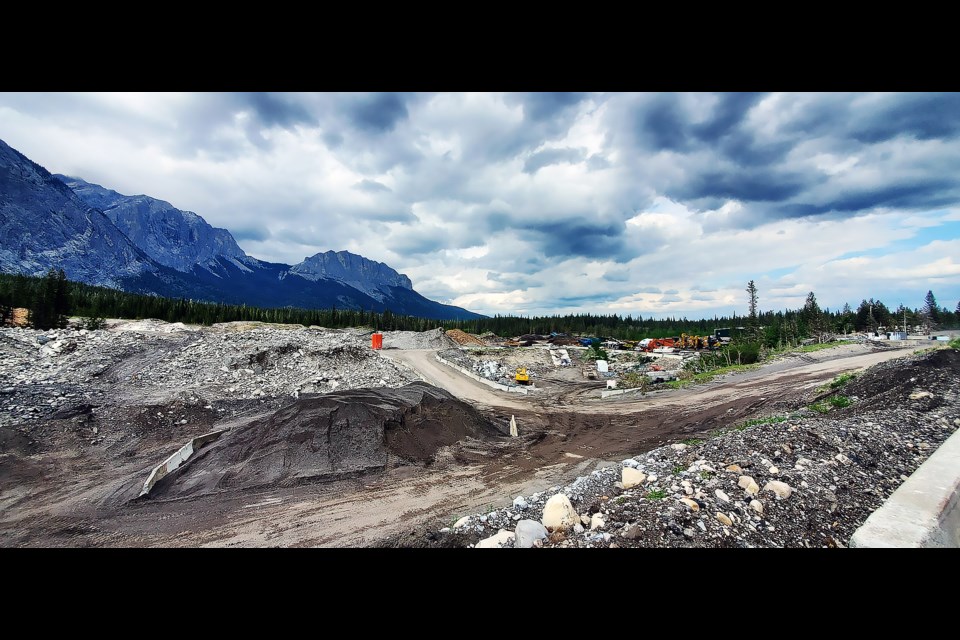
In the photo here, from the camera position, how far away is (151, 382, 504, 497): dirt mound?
8.66 m

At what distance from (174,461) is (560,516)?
9.98 metres

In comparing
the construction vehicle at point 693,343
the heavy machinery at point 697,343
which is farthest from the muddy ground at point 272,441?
the construction vehicle at point 693,343

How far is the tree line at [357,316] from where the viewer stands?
36.4m

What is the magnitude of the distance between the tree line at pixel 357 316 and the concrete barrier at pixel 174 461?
97.7ft

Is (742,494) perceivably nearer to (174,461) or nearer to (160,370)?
(174,461)

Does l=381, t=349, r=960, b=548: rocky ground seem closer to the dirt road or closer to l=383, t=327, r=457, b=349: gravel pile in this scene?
the dirt road

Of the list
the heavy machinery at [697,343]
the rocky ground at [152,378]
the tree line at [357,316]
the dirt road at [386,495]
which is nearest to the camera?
the dirt road at [386,495]

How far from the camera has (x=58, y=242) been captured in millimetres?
139375

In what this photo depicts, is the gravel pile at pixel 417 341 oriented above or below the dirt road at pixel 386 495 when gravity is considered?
above

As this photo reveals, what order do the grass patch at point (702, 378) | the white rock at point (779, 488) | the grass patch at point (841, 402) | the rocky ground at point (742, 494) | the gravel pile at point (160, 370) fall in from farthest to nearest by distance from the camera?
the grass patch at point (702, 378), the gravel pile at point (160, 370), the grass patch at point (841, 402), the white rock at point (779, 488), the rocky ground at point (742, 494)

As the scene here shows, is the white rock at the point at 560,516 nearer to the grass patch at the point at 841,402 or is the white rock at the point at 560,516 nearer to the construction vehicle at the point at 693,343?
the grass patch at the point at 841,402

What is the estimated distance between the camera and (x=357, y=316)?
74.8 m
